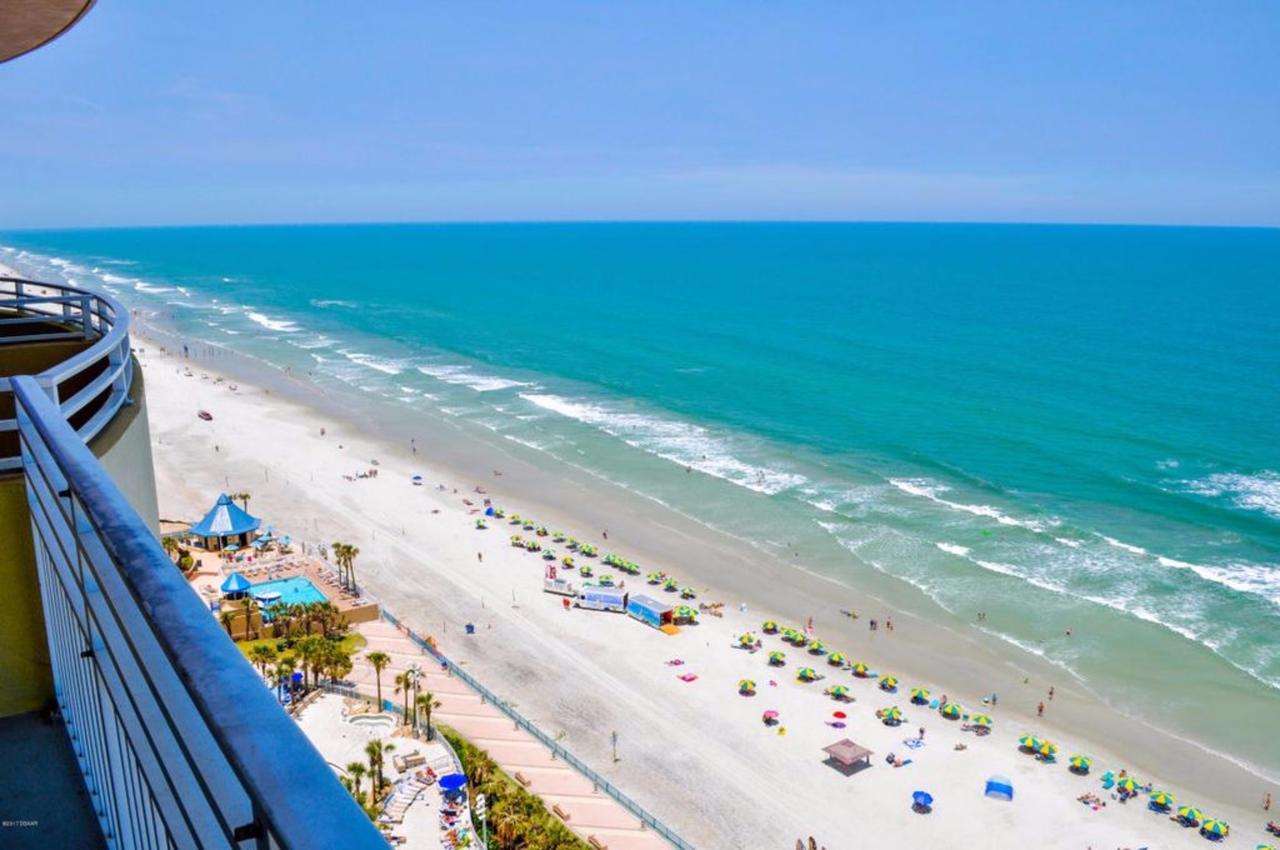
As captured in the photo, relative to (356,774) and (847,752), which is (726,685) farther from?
(356,774)

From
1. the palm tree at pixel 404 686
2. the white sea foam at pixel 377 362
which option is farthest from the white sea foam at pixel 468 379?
the palm tree at pixel 404 686

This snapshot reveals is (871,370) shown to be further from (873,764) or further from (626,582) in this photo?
(873,764)

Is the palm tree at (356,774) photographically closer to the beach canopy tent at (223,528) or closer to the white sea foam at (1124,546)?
the beach canopy tent at (223,528)

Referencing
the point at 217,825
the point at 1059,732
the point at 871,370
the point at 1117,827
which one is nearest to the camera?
the point at 217,825

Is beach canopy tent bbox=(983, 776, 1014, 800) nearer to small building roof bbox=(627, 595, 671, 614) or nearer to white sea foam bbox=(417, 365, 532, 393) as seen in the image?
small building roof bbox=(627, 595, 671, 614)

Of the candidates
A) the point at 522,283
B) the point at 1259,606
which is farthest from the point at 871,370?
the point at 522,283

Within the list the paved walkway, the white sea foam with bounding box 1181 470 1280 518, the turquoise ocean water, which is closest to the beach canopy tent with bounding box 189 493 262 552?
the paved walkway
